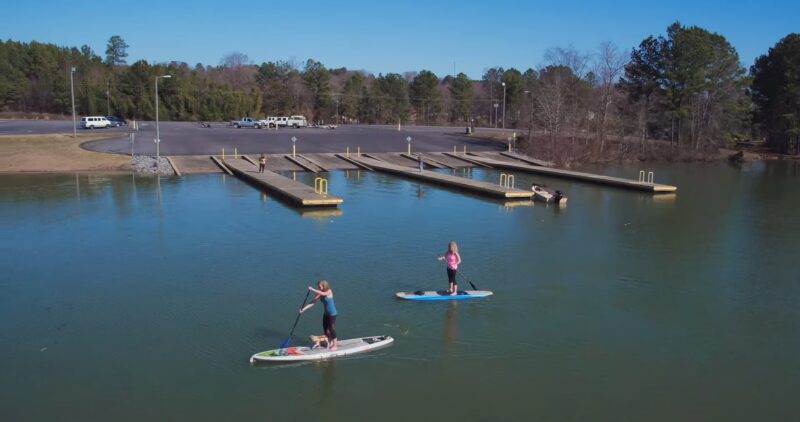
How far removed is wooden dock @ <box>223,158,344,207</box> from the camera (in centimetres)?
2917

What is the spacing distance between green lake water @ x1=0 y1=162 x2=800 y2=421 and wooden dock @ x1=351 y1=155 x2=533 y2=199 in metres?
4.99

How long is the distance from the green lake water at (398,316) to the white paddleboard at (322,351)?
0.61 ft

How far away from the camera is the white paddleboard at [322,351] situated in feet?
39.1

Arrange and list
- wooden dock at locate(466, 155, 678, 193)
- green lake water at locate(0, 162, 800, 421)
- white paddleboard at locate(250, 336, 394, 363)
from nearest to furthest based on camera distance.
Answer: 1. green lake water at locate(0, 162, 800, 421)
2. white paddleboard at locate(250, 336, 394, 363)
3. wooden dock at locate(466, 155, 678, 193)

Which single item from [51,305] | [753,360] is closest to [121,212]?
[51,305]

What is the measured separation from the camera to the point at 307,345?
12.8m

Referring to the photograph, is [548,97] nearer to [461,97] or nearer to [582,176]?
[582,176]

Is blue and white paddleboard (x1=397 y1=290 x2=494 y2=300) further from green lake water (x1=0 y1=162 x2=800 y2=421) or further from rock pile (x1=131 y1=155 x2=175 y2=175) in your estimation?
rock pile (x1=131 y1=155 x2=175 y2=175)

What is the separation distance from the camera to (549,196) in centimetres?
3206

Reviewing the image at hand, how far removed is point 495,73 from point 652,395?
137m

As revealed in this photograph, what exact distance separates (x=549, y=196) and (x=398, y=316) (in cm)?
1945

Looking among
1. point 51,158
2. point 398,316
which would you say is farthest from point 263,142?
point 398,316

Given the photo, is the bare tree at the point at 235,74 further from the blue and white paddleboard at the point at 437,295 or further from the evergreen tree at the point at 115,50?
the blue and white paddleboard at the point at 437,295

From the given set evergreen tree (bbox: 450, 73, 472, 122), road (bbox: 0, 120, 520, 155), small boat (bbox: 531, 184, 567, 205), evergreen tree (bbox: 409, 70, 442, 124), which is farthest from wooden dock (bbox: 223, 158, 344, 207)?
evergreen tree (bbox: 450, 73, 472, 122)
